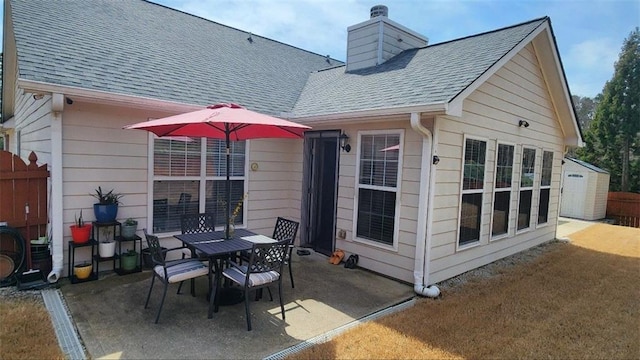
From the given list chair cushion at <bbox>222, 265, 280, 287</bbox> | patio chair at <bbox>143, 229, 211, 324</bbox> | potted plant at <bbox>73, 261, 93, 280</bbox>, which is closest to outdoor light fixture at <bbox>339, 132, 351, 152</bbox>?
chair cushion at <bbox>222, 265, 280, 287</bbox>

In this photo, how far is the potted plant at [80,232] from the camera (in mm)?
4512

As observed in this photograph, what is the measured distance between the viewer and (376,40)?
7.51 meters

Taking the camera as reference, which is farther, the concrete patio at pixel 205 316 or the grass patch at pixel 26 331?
the concrete patio at pixel 205 316

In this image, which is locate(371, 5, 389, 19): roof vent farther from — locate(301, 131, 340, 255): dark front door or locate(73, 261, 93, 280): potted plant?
locate(73, 261, 93, 280): potted plant

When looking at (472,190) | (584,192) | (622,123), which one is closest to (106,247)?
(472,190)

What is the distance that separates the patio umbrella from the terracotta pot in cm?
148

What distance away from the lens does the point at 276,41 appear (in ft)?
32.5

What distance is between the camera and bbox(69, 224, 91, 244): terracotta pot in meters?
4.51

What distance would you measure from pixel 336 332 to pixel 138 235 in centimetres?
338

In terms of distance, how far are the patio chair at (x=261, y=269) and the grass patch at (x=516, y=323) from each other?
0.87 meters

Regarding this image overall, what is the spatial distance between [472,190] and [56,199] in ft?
19.9

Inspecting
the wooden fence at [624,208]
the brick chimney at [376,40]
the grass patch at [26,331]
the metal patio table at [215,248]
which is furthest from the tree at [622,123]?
the grass patch at [26,331]

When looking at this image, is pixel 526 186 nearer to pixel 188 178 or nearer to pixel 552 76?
pixel 552 76

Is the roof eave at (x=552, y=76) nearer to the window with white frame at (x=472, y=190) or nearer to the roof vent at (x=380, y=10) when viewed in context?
the window with white frame at (x=472, y=190)
